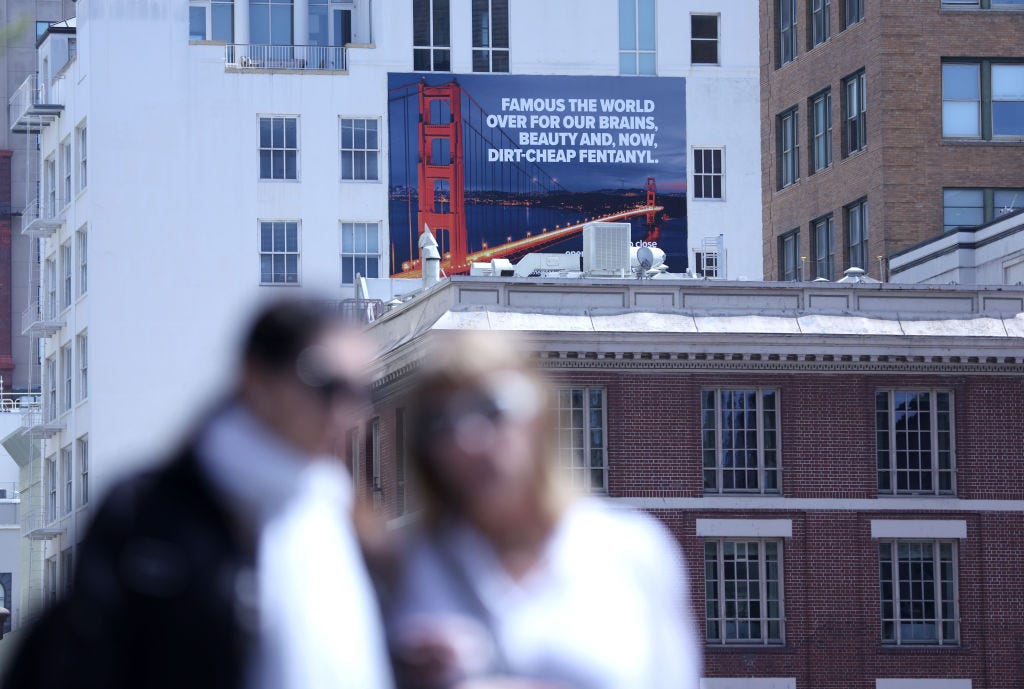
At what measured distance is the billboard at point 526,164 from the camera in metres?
73.5

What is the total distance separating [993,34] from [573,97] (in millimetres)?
16658

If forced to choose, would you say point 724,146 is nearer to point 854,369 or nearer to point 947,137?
point 947,137

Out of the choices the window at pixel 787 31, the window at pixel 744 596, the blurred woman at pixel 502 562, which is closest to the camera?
the blurred woman at pixel 502 562

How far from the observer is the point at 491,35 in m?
76.1

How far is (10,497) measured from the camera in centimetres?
9969

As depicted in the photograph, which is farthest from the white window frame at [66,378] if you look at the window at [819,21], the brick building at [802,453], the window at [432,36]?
the brick building at [802,453]

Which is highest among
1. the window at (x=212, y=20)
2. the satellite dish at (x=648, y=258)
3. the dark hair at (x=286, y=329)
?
the window at (x=212, y=20)

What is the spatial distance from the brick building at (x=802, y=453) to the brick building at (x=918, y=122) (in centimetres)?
1248

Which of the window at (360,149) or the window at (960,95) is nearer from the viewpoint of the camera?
the window at (960,95)

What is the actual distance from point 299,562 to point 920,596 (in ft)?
149

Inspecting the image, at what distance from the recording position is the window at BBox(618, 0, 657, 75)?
7706cm

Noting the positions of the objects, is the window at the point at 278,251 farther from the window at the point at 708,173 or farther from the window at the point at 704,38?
the window at the point at 704,38

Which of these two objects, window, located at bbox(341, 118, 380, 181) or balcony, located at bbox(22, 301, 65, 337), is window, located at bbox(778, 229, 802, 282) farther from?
balcony, located at bbox(22, 301, 65, 337)

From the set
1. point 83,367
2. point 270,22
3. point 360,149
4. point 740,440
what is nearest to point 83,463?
point 83,367
